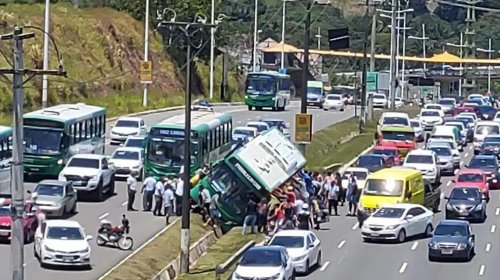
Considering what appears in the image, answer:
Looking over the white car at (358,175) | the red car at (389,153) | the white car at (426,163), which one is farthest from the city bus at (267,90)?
the white car at (358,175)

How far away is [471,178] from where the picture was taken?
57312 mm

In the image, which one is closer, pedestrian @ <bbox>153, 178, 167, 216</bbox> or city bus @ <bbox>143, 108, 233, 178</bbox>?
pedestrian @ <bbox>153, 178, 167, 216</bbox>

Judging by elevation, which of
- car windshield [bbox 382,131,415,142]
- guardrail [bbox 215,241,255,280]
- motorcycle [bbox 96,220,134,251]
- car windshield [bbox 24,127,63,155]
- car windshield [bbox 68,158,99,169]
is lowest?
guardrail [bbox 215,241,255,280]

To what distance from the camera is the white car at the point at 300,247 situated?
38.9 metres

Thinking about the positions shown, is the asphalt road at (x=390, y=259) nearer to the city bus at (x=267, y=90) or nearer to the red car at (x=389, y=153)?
the red car at (x=389, y=153)

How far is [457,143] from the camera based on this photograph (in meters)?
73.2

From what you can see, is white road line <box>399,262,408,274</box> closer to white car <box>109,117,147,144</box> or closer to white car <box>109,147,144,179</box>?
white car <box>109,147,144,179</box>

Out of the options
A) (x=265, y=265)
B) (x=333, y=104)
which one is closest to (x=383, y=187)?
(x=265, y=265)

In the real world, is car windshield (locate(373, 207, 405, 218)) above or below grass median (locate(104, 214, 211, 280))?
above

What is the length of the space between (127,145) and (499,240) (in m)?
20.3

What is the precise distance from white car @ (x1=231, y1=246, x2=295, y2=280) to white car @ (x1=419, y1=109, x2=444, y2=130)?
1913 inches

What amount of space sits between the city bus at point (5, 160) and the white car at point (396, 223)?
13.7 m

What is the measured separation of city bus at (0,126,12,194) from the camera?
159 ft

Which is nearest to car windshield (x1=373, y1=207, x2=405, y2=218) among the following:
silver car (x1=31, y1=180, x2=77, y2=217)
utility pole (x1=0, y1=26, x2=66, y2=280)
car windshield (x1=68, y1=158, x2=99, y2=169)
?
silver car (x1=31, y1=180, x2=77, y2=217)
